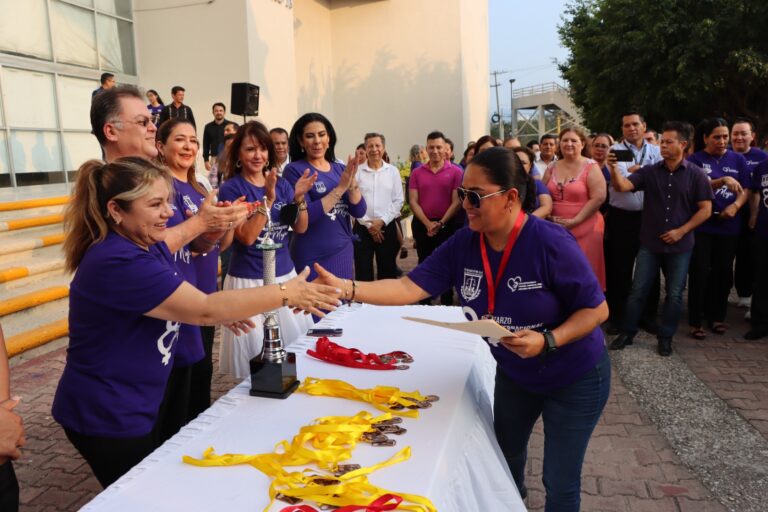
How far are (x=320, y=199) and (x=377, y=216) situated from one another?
9.56 ft

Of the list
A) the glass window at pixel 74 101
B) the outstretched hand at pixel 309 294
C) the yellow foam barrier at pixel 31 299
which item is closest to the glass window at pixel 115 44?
the glass window at pixel 74 101

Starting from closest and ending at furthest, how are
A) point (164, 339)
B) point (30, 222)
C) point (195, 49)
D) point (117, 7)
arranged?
point (164, 339), point (30, 222), point (117, 7), point (195, 49)

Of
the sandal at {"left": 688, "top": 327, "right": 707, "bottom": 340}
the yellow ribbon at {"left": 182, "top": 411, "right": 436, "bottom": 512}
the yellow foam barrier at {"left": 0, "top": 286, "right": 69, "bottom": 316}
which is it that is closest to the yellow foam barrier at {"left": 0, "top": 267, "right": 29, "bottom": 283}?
the yellow foam barrier at {"left": 0, "top": 286, "right": 69, "bottom": 316}

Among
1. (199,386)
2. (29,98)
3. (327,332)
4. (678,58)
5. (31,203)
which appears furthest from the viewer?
(678,58)

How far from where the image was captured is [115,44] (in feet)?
36.0

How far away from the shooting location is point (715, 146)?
5.68 metres

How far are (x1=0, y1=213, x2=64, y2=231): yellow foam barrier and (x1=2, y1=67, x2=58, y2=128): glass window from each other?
2359 millimetres

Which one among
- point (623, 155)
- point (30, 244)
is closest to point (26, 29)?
point (30, 244)

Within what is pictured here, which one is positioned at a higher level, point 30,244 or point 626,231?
point 30,244

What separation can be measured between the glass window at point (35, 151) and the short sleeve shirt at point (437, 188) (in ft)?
20.4

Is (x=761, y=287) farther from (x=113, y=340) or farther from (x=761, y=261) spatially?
(x=113, y=340)

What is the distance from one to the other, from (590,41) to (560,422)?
2037 centimetres

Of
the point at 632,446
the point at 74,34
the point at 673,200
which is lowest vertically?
Answer: the point at 632,446

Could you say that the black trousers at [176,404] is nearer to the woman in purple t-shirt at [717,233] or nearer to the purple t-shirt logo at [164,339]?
the purple t-shirt logo at [164,339]
